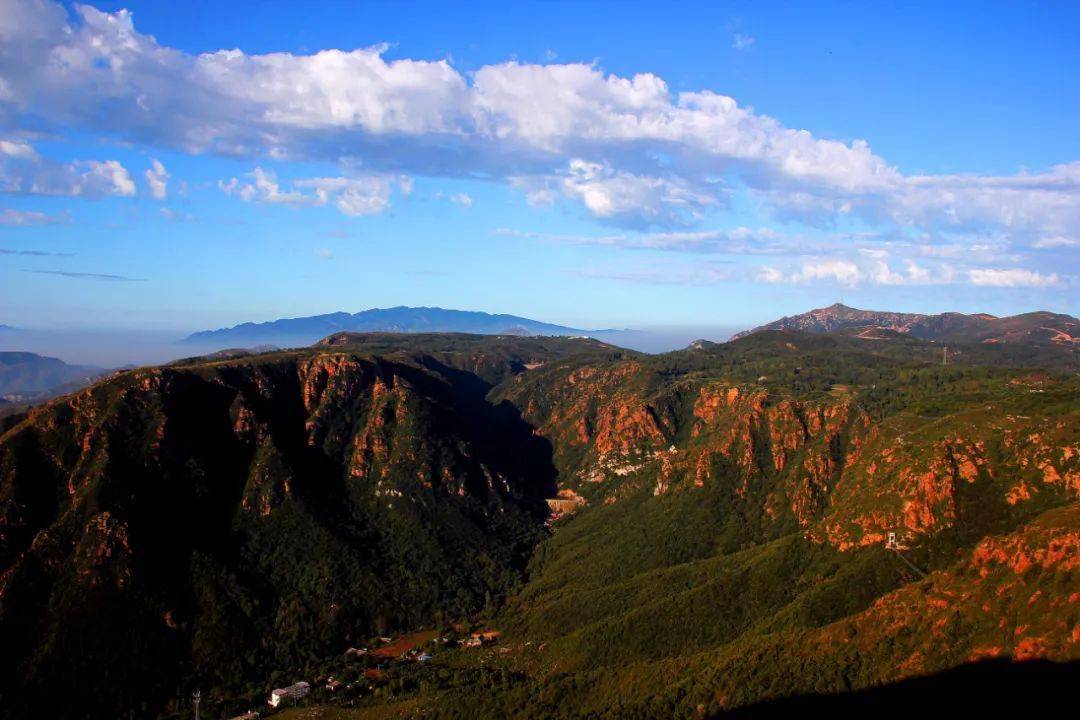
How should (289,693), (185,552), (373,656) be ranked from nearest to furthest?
(289,693) < (373,656) < (185,552)

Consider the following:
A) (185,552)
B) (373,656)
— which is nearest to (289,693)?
(373,656)

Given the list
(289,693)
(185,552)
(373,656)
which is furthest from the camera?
(185,552)

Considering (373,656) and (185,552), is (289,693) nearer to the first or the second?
(373,656)

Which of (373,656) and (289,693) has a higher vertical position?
(289,693)

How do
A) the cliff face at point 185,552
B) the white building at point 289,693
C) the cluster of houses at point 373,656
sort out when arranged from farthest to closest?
the cliff face at point 185,552, the cluster of houses at point 373,656, the white building at point 289,693

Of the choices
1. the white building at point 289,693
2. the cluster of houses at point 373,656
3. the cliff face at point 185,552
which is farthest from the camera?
the cliff face at point 185,552

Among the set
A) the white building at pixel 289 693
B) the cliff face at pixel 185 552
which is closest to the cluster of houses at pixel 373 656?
the white building at pixel 289 693

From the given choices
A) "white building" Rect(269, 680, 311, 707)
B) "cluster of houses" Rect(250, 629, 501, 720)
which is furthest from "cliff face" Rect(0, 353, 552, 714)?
"white building" Rect(269, 680, 311, 707)

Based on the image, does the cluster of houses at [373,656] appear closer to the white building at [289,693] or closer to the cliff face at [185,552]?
A: the white building at [289,693]

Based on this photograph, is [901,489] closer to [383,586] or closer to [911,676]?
[911,676]

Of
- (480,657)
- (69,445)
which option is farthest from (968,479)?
(69,445)
